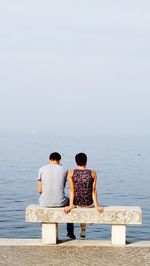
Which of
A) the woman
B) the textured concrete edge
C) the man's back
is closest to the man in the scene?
the man's back

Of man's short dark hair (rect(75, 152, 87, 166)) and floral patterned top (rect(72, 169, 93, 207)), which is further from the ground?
man's short dark hair (rect(75, 152, 87, 166))

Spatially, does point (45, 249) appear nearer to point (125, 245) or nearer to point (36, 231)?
point (125, 245)

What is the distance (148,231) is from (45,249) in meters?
15.6

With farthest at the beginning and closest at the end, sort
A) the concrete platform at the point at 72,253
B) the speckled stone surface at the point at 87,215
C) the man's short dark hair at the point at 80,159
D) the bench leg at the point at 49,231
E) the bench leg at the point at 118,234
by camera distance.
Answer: the man's short dark hair at the point at 80,159 < the bench leg at the point at 49,231 < the bench leg at the point at 118,234 < the speckled stone surface at the point at 87,215 < the concrete platform at the point at 72,253

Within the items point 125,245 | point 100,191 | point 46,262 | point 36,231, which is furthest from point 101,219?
point 100,191

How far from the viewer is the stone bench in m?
10.8

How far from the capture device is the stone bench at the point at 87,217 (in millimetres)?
10758

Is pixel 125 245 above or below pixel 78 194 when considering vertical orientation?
below

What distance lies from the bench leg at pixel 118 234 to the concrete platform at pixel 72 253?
0.14m

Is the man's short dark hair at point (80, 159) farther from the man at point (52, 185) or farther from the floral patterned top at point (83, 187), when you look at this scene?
the man at point (52, 185)

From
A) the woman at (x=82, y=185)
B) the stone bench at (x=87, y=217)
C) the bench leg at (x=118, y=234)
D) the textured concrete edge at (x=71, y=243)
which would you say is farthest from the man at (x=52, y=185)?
the bench leg at (x=118, y=234)

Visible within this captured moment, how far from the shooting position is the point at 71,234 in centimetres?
1215

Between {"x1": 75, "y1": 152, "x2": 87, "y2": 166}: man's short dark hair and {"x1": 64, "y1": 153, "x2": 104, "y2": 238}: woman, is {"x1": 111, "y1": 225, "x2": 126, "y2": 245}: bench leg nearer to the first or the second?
{"x1": 64, "y1": 153, "x2": 104, "y2": 238}: woman

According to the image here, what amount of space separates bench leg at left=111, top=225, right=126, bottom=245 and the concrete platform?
137 mm
